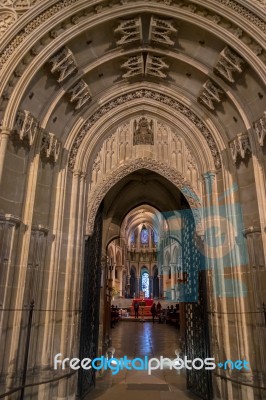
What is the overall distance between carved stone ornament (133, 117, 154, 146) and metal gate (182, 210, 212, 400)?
2309mm

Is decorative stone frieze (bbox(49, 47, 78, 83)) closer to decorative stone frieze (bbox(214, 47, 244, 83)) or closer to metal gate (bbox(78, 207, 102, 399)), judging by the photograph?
decorative stone frieze (bbox(214, 47, 244, 83))

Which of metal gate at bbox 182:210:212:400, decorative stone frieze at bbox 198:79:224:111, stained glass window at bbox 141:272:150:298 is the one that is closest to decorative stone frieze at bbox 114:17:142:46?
decorative stone frieze at bbox 198:79:224:111

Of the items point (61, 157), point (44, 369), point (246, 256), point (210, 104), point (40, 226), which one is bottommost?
point (44, 369)

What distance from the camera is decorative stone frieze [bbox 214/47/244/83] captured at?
605 centimetres

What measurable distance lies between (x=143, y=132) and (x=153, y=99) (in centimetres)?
92

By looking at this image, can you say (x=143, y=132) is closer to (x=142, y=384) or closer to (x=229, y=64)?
(x=229, y=64)

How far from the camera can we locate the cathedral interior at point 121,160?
218 inches

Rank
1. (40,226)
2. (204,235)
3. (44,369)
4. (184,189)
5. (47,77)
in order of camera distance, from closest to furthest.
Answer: (44,369) < (40,226) < (47,77) < (204,235) < (184,189)

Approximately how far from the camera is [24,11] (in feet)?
18.8

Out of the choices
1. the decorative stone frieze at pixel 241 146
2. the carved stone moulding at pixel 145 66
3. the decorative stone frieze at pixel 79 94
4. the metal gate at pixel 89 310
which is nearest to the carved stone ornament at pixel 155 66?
the carved stone moulding at pixel 145 66

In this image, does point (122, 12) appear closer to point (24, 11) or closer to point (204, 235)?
point (24, 11)

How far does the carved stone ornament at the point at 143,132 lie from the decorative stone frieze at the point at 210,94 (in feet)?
5.25

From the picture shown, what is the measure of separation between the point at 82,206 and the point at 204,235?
117 inches

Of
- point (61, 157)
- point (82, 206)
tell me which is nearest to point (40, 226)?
point (82, 206)
